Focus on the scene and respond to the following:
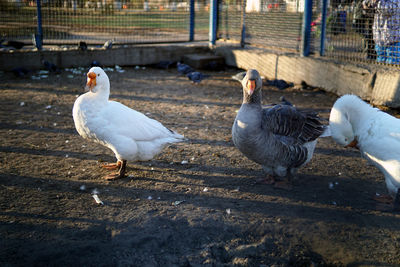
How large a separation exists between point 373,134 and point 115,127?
2588mm

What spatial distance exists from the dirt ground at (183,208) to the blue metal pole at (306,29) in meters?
3.48

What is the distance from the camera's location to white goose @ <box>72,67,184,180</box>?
3.90 meters

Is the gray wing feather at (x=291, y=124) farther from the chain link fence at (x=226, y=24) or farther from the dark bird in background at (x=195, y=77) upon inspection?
the dark bird in background at (x=195, y=77)

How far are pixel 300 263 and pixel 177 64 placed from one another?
7.64 meters

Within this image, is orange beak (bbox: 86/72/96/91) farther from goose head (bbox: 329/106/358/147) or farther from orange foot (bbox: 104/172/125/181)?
goose head (bbox: 329/106/358/147)

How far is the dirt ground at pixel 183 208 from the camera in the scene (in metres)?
2.89

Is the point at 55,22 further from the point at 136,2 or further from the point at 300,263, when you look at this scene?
the point at 300,263

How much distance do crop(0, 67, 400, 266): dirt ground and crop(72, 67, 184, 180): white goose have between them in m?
0.36

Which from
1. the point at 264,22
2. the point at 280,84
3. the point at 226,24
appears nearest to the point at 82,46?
the point at 226,24

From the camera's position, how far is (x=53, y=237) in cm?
304

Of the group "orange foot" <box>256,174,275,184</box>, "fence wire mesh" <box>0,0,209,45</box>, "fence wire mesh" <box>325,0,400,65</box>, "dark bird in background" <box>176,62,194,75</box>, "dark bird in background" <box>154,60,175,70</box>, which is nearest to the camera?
"orange foot" <box>256,174,275,184</box>

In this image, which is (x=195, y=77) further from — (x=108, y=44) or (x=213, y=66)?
(x=108, y=44)

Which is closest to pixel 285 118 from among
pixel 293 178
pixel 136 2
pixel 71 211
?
pixel 293 178

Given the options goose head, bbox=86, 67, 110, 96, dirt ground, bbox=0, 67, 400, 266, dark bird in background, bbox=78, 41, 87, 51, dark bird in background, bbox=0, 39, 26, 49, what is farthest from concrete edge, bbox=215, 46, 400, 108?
dark bird in background, bbox=0, 39, 26, 49
